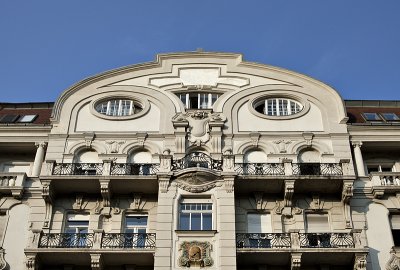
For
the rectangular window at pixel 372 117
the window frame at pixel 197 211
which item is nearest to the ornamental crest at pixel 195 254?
the window frame at pixel 197 211

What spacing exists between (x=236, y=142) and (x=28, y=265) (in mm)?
10825

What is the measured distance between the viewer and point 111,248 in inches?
965

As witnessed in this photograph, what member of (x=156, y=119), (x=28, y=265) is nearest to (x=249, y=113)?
(x=156, y=119)

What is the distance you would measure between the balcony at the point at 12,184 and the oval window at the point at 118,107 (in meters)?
5.52

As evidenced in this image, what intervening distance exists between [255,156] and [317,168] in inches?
117

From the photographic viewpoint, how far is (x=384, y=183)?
27484 millimetres

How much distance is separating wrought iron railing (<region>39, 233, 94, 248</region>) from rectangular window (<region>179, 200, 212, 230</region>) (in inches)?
148

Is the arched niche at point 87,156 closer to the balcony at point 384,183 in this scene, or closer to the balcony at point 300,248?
the balcony at point 300,248

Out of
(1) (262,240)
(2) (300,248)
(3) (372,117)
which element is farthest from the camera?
(3) (372,117)

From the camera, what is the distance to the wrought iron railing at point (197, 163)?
27.0 metres

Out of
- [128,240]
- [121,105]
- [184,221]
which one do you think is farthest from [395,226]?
[121,105]

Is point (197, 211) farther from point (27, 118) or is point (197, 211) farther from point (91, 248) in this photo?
point (27, 118)

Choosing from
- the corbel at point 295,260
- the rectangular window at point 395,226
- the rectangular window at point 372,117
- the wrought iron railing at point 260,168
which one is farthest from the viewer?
the rectangular window at point 372,117

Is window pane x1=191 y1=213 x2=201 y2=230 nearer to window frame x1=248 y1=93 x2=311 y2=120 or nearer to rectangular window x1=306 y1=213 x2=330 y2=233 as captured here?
rectangular window x1=306 y1=213 x2=330 y2=233
